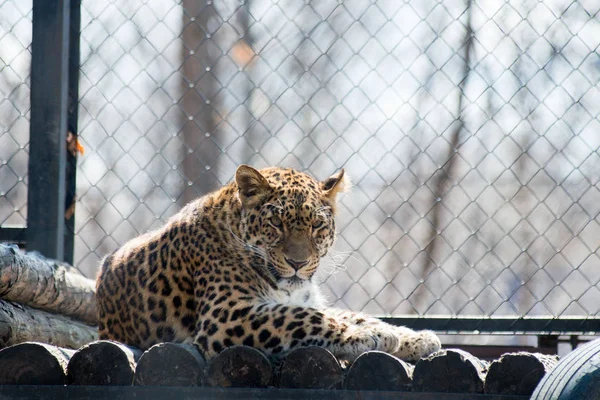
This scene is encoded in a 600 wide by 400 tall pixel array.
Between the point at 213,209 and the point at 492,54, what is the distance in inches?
102

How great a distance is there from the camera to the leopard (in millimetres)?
3676

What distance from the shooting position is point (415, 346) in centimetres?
369

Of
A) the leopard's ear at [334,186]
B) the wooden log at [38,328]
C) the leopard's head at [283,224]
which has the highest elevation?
the leopard's ear at [334,186]

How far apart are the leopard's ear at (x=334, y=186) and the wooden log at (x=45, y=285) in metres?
1.28

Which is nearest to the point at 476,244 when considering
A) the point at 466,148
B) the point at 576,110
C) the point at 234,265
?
the point at 466,148

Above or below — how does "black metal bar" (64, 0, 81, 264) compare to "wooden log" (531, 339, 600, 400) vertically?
above

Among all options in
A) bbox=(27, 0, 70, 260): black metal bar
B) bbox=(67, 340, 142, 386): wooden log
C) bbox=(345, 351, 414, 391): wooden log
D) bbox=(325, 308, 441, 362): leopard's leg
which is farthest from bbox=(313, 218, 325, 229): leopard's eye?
bbox=(27, 0, 70, 260): black metal bar

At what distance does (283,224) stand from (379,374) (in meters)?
1.05

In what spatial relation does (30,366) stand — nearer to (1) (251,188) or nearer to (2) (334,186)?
(1) (251,188)

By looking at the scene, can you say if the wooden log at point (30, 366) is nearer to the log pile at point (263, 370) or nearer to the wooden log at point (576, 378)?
the log pile at point (263, 370)

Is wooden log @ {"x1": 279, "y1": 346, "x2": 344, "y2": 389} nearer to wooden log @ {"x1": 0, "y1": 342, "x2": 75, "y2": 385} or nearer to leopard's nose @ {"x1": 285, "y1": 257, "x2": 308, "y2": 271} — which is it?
wooden log @ {"x1": 0, "y1": 342, "x2": 75, "y2": 385}

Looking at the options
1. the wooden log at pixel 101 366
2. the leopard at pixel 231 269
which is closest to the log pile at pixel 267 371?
the wooden log at pixel 101 366

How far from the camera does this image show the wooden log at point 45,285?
3758 millimetres

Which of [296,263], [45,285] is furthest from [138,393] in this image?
[45,285]
